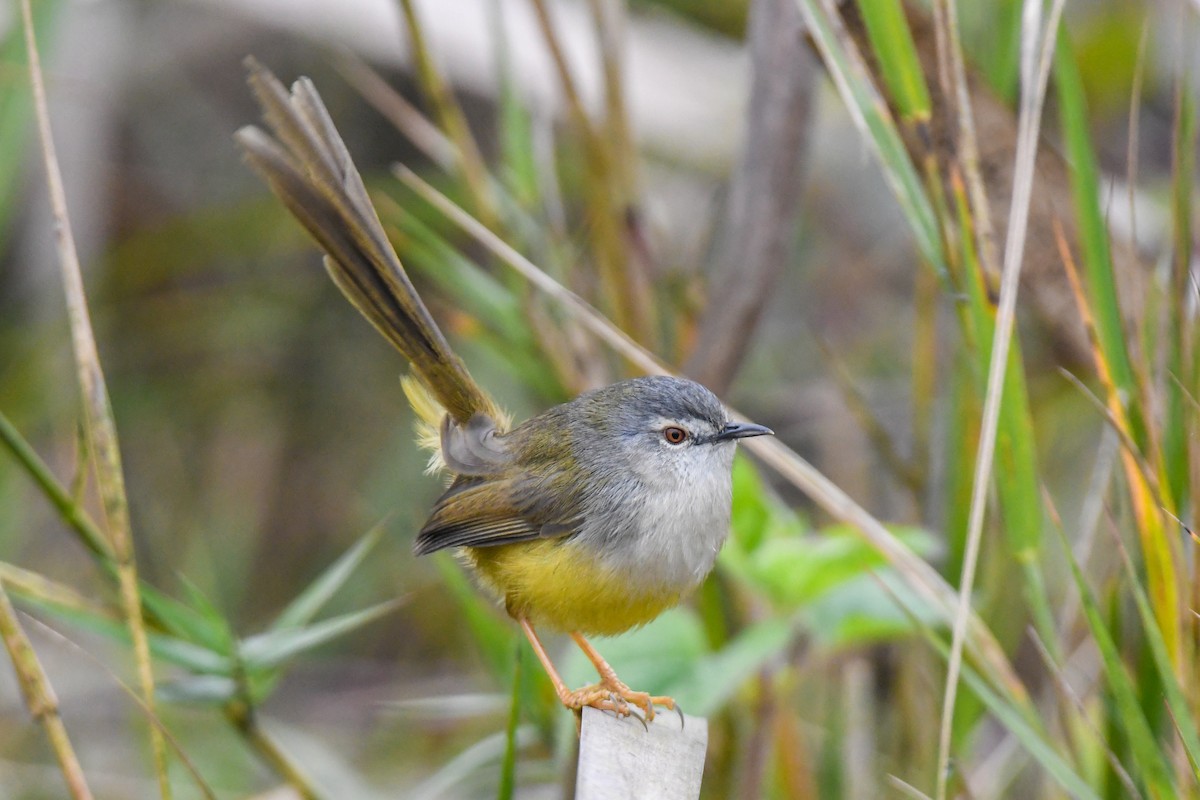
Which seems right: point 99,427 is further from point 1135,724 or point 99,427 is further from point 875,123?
point 1135,724

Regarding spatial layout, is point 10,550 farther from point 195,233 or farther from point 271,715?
point 195,233

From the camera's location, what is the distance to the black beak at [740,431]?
246 cm

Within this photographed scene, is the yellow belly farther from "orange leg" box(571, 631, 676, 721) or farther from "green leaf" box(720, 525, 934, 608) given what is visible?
"green leaf" box(720, 525, 934, 608)

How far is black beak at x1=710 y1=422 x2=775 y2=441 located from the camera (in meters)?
2.46

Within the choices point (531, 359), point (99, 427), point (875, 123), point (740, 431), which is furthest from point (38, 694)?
point (875, 123)

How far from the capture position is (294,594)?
533 cm

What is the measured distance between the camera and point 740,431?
2.51m

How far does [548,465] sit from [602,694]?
0.52m

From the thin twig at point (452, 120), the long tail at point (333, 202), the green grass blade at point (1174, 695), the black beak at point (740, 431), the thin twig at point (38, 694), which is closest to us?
the green grass blade at point (1174, 695)

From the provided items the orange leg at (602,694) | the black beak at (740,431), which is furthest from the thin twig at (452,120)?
the orange leg at (602,694)

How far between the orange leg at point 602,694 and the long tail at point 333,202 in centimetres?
66

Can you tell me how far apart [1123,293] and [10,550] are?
3.56 metres

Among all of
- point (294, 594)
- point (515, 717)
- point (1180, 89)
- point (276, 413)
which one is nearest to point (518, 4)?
point (276, 413)

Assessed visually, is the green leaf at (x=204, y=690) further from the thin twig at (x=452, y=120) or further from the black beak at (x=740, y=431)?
the thin twig at (x=452, y=120)
